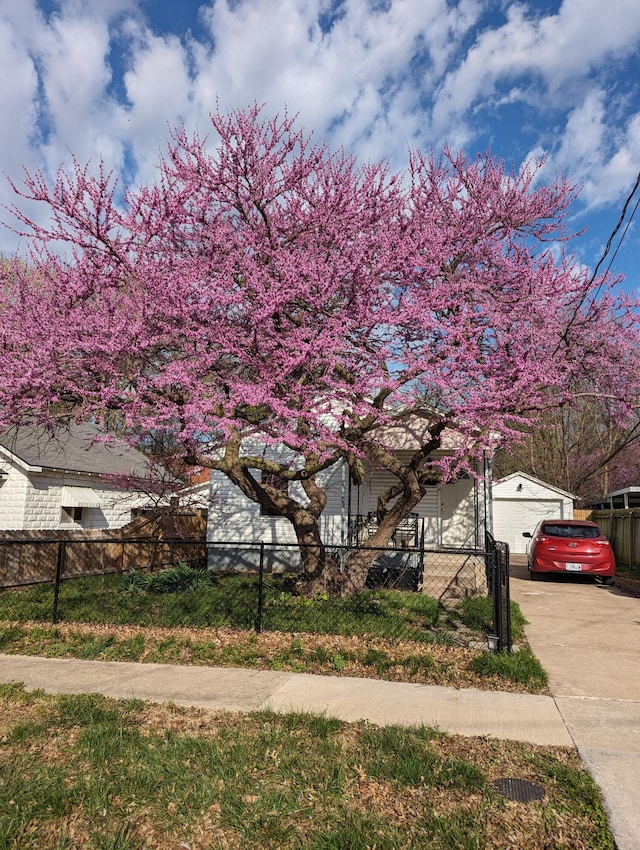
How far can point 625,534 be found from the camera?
699 inches

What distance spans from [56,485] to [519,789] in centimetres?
1419

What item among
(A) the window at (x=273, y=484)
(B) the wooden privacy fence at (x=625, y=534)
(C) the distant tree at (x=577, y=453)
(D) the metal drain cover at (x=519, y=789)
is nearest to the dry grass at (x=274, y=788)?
(D) the metal drain cover at (x=519, y=789)

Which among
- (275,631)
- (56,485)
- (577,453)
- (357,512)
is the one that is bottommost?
(275,631)

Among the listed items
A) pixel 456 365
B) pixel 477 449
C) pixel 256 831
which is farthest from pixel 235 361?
pixel 256 831

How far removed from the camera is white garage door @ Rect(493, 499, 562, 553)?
24109 mm

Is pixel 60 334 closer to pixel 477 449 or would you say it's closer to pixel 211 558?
pixel 477 449

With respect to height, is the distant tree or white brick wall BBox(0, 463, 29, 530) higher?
the distant tree

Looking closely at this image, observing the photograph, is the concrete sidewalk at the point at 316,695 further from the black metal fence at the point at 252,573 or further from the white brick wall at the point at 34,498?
the white brick wall at the point at 34,498

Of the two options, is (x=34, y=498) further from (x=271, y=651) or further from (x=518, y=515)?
(x=518, y=515)

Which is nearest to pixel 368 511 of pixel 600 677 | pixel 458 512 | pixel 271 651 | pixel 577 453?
pixel 458 512

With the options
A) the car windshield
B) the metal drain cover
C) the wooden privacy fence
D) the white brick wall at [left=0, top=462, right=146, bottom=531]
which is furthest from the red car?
the metal drain cover

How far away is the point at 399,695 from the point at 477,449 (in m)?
4.28

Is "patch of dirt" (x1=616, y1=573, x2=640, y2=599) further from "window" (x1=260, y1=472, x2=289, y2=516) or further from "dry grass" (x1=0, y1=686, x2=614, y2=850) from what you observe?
"dry grass" (x1=0, y1=686, x2=614, y2=850)

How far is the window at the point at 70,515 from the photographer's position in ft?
52.7
